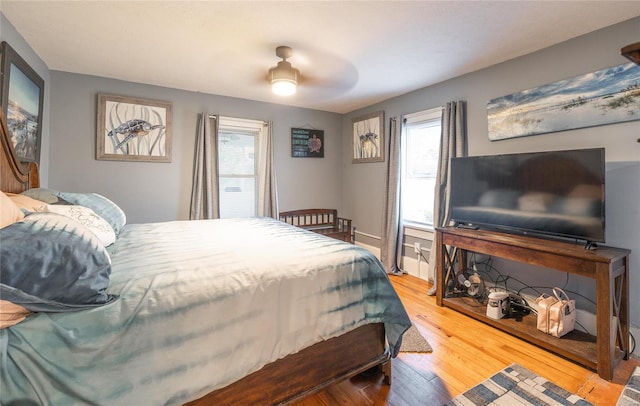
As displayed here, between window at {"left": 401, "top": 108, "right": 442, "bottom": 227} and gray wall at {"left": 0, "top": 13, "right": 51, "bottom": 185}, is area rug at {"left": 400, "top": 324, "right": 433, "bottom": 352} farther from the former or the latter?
gray wall at {"left": 0, "top": 13, "right": 51, "bottom": 185}

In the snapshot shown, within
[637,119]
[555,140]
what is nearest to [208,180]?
[555,140]

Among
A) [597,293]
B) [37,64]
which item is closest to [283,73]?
[37,64]

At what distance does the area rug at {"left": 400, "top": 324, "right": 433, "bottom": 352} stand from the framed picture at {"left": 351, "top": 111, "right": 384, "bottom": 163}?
252cm

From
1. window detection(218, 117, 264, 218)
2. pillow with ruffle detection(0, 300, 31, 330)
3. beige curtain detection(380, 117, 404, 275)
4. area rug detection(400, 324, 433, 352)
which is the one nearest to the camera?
pillow with ruffle detection(0, 300, 31, 330)

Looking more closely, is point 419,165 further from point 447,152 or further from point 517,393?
point 517,393

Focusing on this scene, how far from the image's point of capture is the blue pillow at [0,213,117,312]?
3.02 ft

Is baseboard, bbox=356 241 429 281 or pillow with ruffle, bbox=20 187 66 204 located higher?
pillow with ruffle, bbox=20 187 66 204

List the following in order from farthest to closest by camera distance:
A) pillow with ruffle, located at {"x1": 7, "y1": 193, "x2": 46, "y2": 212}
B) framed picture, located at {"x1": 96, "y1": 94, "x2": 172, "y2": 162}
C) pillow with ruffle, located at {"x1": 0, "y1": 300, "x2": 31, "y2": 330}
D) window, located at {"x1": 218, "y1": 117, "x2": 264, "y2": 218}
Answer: window, located at {"x1": 218, "y1": 117, "x2": 264, "y2": 218}
framed picture, located at {"x1": 96, "y1": 94, "x2": 172, "y2": 162}
pillow with ruffle, located at {"x1": 7, "y1": 193, "x2": 46, "y2": 212}
pillow with ruffle, located at {"x1": 0, "y1": 300, "x2": 31, "y2": 330}

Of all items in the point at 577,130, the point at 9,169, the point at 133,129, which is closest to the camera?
the point at 9,169

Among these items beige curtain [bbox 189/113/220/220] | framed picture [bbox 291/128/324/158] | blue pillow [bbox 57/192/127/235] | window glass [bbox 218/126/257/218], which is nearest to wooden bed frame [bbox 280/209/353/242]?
window glass [bbox 218/126/257/218]

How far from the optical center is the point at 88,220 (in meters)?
1.71

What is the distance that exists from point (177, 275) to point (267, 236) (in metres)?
0.92

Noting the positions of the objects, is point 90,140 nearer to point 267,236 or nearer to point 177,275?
point 267,236

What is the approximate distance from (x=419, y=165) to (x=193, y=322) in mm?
3357
